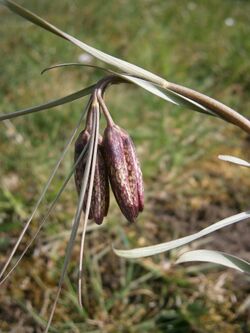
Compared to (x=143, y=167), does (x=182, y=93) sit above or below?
above

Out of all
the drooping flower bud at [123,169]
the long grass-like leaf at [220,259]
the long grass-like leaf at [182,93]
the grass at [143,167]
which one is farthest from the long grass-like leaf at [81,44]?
the grass at [143,167]

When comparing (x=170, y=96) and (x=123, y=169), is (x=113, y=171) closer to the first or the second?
(x=123, y=169)

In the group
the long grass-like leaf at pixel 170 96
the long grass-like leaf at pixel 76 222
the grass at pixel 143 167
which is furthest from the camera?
the grass at pixel 143 167

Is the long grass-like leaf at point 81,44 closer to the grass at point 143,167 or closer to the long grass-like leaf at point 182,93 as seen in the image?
the long grass-like leaf at point 182,93

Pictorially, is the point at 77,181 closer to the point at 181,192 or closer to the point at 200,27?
the point at 181,192

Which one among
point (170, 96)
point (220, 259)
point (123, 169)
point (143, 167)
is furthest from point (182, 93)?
point (143, 167)
